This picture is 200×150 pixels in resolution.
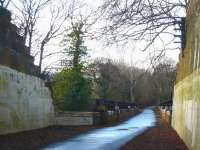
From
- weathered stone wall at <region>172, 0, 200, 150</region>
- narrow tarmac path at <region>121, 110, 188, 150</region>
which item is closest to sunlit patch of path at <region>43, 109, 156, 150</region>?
narrow tarmac path at <region>121, 110, 188, 150</region>

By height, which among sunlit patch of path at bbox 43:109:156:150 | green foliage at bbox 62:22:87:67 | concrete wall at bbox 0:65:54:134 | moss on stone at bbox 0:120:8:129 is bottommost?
sunlit patch of path at bbox 43:109:156:150

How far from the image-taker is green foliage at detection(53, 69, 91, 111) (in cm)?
4497

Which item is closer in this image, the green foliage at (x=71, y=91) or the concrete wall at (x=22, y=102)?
the concrete wall at (x=22, y=102)

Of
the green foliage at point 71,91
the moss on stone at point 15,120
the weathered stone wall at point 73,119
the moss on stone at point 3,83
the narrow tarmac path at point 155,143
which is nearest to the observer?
the narrow tarmac path at point 155,143

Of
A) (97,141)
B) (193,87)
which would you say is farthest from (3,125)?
(193,87)

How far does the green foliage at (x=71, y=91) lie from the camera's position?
148 feet

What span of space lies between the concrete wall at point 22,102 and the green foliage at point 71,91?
320 inches

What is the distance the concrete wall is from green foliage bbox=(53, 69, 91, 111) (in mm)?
8137

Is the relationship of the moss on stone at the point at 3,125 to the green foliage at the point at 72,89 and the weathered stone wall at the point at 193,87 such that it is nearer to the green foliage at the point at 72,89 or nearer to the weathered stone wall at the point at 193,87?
the weathered stone wall at the point at 193,87

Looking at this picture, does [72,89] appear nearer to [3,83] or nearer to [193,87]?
[3,83]

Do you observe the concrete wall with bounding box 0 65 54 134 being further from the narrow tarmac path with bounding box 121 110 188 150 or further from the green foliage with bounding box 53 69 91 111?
the green foliage with bounding box 53 69 91 111

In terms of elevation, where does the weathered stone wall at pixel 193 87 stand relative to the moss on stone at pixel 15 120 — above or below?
above

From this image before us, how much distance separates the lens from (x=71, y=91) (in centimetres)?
4497

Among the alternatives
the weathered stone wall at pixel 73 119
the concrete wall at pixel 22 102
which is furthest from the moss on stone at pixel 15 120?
the weathered stone wall at pixel 73 119
